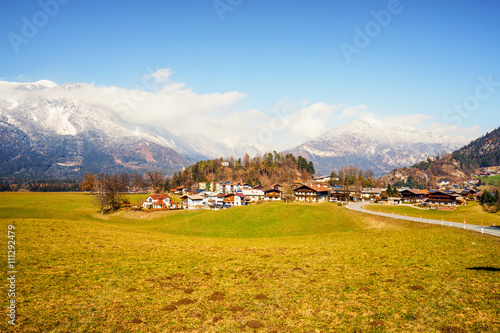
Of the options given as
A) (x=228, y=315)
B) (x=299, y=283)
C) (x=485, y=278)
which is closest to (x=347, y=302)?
(x=299, y=283)

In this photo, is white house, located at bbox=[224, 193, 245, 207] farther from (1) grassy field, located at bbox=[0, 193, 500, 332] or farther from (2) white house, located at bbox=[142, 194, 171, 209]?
(1) grassy field, located at bbox=[0, 193, 500, 332]

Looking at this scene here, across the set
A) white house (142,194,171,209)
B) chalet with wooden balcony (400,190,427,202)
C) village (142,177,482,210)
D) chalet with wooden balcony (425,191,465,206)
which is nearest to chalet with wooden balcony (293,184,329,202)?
village (142,177,482,210)

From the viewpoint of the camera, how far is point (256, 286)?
53.5 ft

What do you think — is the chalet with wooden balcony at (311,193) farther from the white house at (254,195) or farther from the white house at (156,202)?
the white house at (156,202)

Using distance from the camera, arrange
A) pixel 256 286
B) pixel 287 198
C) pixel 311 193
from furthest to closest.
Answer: pixel 311 193
pixel 287 198
pixel 256 286

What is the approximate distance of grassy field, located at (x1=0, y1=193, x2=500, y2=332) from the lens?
11.5 meters

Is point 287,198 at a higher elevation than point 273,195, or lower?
lower

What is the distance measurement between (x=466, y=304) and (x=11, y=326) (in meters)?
20.5

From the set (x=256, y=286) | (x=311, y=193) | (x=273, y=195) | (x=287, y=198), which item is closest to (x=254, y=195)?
(x=273, y=195)

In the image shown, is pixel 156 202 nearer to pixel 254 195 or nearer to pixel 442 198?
pixel 254 195

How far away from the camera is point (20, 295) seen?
530 inches

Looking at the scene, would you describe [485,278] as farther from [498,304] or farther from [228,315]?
[228,315]

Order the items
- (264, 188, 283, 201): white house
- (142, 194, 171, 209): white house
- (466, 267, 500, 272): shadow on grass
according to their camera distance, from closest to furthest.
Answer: (466, 267, 500, 272): shadow on grass → (142, 194, 171, 209): white house → (264, 188, 283, 201): white house

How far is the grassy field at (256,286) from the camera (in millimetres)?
11492
